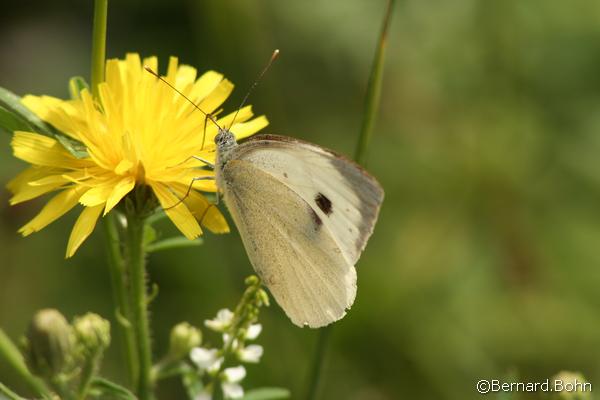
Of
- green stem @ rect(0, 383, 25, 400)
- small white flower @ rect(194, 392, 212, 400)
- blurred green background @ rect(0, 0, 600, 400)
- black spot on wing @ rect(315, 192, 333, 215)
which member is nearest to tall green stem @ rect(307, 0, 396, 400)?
black spot on wing @ rect(315, 192, 333, 215)

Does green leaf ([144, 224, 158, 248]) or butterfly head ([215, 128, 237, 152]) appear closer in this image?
green leaf ([144, 224, 158, 248])

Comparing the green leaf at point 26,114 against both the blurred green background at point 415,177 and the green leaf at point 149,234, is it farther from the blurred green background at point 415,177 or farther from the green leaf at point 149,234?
the blurred green background at point 415,177

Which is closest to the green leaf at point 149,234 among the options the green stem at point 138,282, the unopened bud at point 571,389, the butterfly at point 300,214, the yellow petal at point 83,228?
the green stem at point 138,282

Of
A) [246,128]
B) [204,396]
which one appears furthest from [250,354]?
[246,128]

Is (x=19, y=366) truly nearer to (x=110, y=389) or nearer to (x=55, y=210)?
(x=110, y=389)

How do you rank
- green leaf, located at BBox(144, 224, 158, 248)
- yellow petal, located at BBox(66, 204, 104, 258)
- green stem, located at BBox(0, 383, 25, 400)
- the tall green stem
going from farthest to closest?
1. the tall green stem
2. green leaf, located at BBox(144, 224, 158, 248)
3. yellow petal, located at BBox(66, 204, 104, 258)
4. green stem, located at BBox(0, 383, 25, 400)

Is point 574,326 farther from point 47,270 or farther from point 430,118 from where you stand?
point 47,270

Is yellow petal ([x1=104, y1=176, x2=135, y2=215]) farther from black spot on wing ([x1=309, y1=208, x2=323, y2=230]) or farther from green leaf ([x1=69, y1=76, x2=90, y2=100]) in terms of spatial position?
black spot on wing ([x1=309, y1=208, x2=323, y2=230])

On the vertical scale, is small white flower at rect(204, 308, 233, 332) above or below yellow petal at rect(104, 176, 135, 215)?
below
